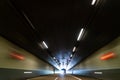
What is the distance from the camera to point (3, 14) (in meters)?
8.34

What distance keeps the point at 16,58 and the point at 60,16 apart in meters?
6.39

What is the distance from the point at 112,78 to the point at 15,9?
26.0 feet

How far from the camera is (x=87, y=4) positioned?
7977mm

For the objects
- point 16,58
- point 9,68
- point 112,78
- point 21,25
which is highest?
point 21,25

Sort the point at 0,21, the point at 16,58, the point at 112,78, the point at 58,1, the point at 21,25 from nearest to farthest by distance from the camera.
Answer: the point at 58,1
the point at 0,21
the point at 21,25
the point at 112,78
the point at 16,58

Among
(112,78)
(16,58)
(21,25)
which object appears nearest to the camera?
(21,25)

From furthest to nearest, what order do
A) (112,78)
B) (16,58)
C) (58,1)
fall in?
(16,58)
(112,78)
(58,1)

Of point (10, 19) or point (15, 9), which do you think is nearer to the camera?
point (15, 9)

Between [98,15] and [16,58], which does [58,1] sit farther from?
[16,58]

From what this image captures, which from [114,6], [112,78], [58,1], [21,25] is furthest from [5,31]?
[112,78]

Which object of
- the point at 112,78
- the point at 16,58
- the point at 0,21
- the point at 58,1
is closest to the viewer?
the point at 58,1

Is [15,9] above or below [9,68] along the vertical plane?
above

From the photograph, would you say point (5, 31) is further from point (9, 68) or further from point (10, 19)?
point (9, 68)

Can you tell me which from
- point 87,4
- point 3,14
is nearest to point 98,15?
point 87,4
